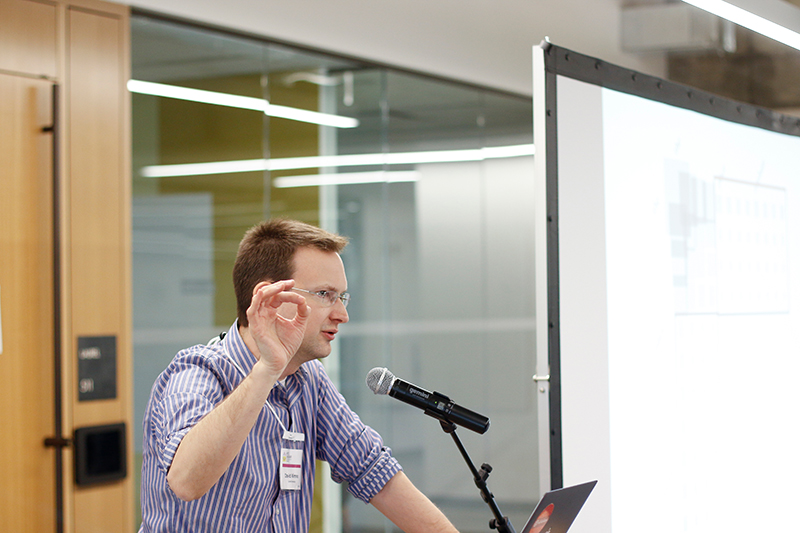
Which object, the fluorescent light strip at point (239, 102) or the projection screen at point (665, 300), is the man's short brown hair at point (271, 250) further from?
the fluorescent light strip at point (239, 102)

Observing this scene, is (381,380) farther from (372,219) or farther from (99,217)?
(372,219)

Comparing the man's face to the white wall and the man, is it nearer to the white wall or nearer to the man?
the man

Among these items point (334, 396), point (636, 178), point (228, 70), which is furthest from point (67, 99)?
point (636, 178)

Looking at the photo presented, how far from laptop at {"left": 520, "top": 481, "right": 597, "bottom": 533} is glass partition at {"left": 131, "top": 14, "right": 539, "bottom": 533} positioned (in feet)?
7.33

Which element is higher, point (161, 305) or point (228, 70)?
point (228, 70)

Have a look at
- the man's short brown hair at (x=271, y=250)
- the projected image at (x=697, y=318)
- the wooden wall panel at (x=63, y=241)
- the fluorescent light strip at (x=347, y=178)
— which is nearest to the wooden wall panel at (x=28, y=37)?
the wooden wall panel at (x=63, y=241)

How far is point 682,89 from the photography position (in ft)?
8.66

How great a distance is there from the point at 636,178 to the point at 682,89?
18.9 inches

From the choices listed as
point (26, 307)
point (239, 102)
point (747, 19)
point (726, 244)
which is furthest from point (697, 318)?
point (26, 307)

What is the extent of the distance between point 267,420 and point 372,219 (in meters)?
2.69

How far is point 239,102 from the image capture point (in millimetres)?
3699

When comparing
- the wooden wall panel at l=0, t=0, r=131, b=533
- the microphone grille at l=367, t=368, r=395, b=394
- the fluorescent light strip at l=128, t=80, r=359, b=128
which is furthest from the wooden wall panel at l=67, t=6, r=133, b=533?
the microphone grille at l=367, t=368, r=395, b=394

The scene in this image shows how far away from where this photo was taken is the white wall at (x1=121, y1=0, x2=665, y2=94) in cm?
365

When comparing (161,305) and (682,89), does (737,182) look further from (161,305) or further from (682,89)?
(161,305)
